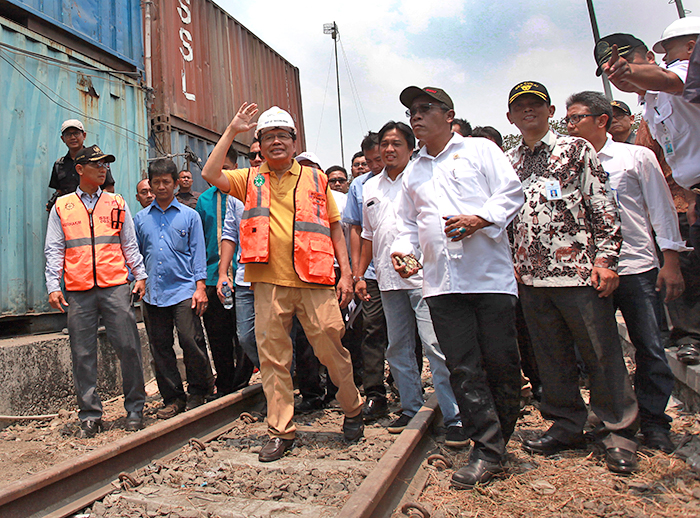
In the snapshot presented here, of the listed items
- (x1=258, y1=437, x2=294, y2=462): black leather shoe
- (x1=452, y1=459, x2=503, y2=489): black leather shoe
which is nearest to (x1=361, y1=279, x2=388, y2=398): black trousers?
(x1=258, y1=437, x2=294, y2=462): black leather shoe

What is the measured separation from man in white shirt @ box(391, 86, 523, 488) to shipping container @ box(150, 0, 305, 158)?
6.32 m

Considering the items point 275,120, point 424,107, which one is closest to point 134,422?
point 275,120

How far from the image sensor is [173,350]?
4703 mm

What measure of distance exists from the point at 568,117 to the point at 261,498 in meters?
2.98

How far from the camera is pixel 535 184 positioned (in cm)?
306

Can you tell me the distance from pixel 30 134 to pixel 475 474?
5794mm

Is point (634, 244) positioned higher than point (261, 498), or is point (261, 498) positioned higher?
point (634, 244)

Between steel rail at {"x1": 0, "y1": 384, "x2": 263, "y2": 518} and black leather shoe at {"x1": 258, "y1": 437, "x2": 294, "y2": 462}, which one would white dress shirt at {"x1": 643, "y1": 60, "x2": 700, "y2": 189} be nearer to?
black leather shoe at {"x1": 258, "y1": 437, "x2": 294, "y2": 462}

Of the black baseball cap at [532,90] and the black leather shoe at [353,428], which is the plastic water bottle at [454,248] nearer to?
the black baseball cap at [532,90]

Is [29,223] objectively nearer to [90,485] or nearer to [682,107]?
[90,485]

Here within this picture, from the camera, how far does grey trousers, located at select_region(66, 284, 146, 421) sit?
4.16m

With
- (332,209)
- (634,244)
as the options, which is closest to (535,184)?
(634,244)

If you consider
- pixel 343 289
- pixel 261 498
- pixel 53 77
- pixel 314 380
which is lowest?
pixel 261 498

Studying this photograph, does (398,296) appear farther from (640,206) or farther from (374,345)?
(640,206)
